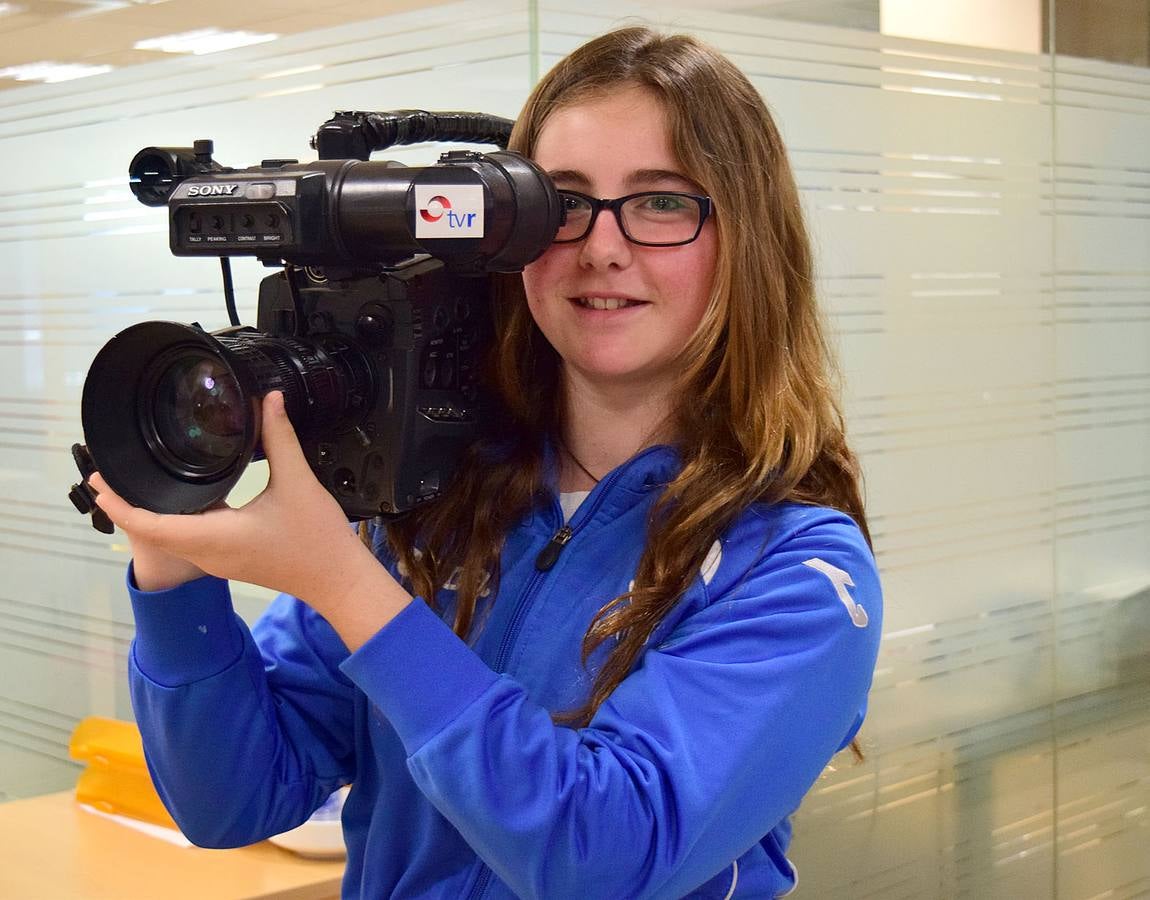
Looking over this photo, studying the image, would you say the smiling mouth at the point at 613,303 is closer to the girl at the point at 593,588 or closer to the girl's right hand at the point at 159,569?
the girl at the point at 593,588

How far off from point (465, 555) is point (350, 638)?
208 millimetres

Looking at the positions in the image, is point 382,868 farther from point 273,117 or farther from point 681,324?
point 273,117

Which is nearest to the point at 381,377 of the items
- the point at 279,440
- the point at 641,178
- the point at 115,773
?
the point at 279,440

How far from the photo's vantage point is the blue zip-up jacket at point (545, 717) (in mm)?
919

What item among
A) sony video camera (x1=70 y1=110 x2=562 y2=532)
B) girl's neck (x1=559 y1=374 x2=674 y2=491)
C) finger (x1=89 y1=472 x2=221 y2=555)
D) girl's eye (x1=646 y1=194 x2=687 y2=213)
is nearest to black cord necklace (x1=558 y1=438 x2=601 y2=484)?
girl's neck (x1=559 y1=374 x2=674 y2=491)

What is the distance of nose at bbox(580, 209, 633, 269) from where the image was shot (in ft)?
3.52

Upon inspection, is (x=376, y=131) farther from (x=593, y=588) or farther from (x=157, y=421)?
(x=593, y=588)

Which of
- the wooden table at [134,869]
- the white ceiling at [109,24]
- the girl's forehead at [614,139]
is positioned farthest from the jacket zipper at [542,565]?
the white ceiling at [109,24]

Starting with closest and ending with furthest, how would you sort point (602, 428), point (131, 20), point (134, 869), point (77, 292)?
point (602, 428), point (134, 869), point (131, 20), point (77, 292)

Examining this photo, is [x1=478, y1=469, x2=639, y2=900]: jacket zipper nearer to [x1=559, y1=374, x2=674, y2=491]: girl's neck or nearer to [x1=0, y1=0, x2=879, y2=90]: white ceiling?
[x1=559, y1=374, x2=674, y2=491]: girl's neck

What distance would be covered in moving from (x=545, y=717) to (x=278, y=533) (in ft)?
0.70

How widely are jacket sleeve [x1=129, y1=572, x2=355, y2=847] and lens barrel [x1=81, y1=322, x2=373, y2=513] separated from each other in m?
0.12

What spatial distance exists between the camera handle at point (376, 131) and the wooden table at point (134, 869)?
0.96m

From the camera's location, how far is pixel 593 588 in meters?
1.10
